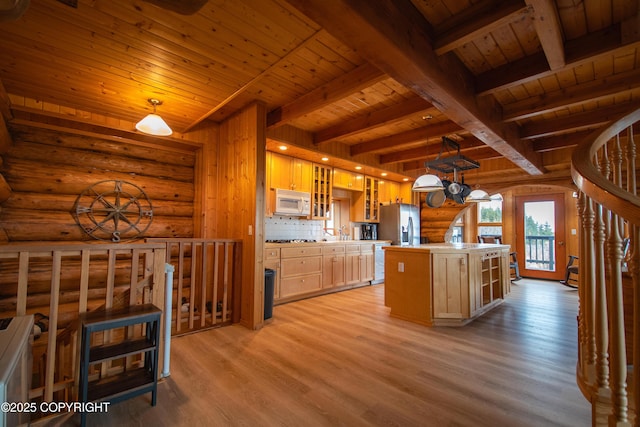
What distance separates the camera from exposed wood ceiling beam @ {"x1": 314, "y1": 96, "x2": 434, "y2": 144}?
11.6ft

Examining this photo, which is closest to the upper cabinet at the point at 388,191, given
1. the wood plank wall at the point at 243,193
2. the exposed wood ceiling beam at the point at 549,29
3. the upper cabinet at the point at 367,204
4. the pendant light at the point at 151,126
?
the upper cabinet at the point at 367,204

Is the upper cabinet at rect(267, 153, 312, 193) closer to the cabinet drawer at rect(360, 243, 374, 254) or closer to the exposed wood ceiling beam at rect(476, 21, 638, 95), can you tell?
the cabinet drawer at rect(360, 243, 374, 254)

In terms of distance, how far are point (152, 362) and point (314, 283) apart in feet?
10.5

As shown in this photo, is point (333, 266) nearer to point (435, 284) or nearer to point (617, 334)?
point (435, 284)

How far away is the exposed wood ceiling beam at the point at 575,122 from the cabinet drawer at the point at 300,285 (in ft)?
13.2

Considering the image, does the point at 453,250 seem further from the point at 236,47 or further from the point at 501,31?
the point at 236,47

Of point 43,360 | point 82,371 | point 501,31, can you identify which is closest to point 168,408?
point 82,371

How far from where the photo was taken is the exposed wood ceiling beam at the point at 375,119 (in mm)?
3551

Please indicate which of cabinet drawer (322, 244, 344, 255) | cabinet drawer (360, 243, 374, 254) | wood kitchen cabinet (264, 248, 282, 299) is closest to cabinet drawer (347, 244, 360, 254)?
cabinet drawer (360, 243, 374, 254)

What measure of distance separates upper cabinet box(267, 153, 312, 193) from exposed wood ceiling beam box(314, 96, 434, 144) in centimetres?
61

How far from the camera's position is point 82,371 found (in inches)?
70.7

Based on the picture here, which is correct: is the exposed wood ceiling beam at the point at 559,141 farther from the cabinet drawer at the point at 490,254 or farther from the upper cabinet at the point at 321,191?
the upper cabinet at the point at 321,191

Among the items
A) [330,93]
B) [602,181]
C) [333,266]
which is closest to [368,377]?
[602,181]

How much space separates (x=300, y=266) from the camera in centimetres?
489
